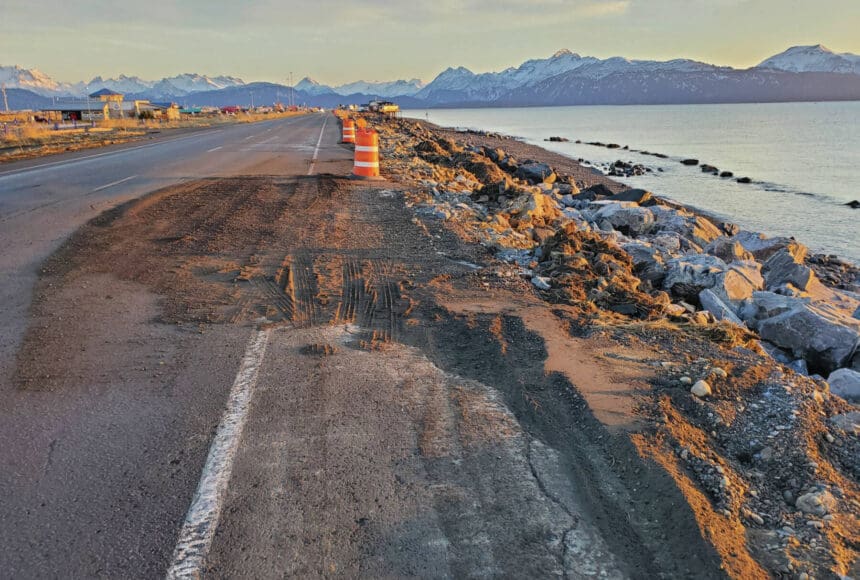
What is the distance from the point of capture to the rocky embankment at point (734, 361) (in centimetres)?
274

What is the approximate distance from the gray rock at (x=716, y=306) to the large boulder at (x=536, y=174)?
15.2m

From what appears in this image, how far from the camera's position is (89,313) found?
539cm

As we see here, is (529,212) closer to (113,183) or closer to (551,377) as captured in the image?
(551,377)

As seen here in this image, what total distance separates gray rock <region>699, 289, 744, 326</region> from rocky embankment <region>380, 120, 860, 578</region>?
0.02 m

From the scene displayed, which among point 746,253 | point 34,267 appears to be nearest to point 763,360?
point 34,267

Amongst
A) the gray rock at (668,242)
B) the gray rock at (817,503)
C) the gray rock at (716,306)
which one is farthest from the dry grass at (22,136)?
the gray rock at (817,503)

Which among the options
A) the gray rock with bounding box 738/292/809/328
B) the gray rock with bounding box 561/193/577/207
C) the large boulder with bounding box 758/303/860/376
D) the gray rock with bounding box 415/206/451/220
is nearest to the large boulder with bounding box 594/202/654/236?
the gray rock with bounding box 561/193/577/207

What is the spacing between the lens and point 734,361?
448cm

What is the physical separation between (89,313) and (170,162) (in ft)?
48.8

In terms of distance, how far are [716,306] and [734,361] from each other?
3.42m

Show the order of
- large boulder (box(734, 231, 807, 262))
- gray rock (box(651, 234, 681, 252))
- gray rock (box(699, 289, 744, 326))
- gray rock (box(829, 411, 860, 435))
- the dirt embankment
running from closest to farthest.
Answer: the dirt embankment < gray rock (box(829, 411, 860, 435)) < gray rock (box(699, 289, 744, 326)) < gray rock (box(651, 234, 681, 252)) < large boulder (box(734, 231, 807, 262))

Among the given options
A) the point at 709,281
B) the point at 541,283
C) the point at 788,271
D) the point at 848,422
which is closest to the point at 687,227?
the point at 788,271

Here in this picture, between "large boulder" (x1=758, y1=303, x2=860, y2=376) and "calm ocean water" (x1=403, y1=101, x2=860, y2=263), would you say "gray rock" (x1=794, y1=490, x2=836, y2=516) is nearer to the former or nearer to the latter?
"large boulder" (x1=758, y1=303, x2=860, y2=376)

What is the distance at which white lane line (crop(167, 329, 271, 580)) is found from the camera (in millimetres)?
2430
